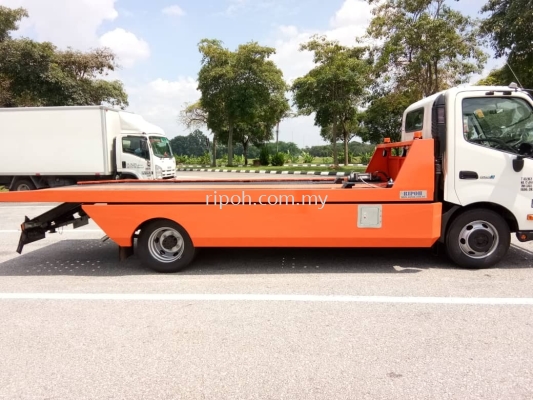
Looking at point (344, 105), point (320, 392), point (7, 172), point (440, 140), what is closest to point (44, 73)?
point (7, 172)

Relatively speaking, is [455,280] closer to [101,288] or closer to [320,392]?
[320,392]

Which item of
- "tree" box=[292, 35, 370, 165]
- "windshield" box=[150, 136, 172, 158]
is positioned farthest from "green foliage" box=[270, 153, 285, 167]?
"windshield" box=[150, 136, 172, 158]

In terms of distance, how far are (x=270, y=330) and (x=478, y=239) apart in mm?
2991

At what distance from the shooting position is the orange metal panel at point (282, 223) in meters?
4.95

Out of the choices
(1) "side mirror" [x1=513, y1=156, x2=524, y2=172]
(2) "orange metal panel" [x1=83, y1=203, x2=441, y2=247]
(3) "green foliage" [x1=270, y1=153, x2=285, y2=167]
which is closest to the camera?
(1) "side mirror" [x1=513, y1=156, x2=524, y2=172]

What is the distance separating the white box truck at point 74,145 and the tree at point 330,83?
41.3ft

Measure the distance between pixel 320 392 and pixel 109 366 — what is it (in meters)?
1.52

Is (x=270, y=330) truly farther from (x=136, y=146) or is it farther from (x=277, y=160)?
(x=277, y=160)

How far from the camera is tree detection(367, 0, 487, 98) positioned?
16781 millimetres

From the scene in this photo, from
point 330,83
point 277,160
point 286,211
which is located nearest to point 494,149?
point 286,211

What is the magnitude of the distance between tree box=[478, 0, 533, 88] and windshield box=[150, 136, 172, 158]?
40.1 ft

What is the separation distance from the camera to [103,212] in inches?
201

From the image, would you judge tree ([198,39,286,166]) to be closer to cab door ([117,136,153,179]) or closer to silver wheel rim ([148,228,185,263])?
cab door ([117,136,153,179])

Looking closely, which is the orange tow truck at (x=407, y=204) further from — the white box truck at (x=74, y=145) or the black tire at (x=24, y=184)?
the black tire at (x=24, y=184)
